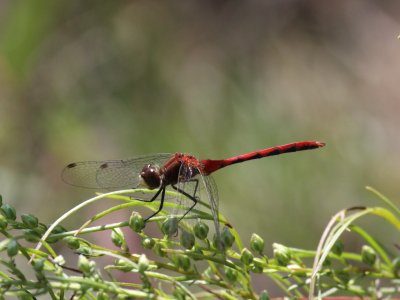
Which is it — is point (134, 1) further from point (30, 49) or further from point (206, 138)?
point (206, 138)

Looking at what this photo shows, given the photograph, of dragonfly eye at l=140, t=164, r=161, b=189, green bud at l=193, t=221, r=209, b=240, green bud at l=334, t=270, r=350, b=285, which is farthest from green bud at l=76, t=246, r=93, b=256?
dragonfly eye at l=140, t=164, r=161, b=189

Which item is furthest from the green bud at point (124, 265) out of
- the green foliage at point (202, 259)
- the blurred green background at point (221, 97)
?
the blurred green background at point (221, 97)

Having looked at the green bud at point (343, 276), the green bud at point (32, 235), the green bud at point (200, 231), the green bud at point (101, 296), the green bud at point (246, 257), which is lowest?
the green bud at point (101, 296)

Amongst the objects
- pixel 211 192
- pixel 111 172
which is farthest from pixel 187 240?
pixel 111 172

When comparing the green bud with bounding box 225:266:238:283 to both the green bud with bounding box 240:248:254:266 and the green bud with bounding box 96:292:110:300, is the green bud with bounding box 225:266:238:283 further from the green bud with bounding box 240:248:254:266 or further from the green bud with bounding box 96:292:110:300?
the green bud with bounding box 96:292:110:300

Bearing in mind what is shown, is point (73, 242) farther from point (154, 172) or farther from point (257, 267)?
point (154, 172)

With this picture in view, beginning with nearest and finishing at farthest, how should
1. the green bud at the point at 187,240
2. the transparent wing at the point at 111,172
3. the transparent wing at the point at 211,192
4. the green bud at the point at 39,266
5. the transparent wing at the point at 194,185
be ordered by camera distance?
the green bud at the point at 39,266 < the green bud at the point at 187,240 < the transparent wing at the point at 211,192 < the transparent wing at the point at 194,185 < the transparent wing at the point at 111,172

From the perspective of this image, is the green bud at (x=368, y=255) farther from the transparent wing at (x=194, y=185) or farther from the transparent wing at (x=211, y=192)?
the transparent wing at (x=194, y=185)

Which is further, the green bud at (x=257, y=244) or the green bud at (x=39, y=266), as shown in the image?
the green bud at (x=257, y=244)
